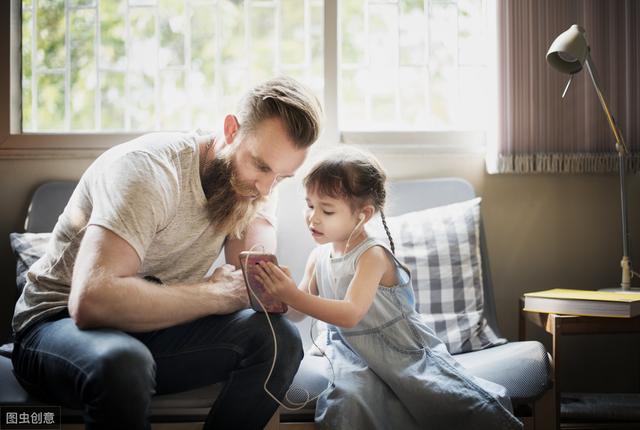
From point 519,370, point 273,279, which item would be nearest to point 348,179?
point 273,279

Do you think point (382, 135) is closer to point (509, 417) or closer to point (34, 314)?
point (509, 417)

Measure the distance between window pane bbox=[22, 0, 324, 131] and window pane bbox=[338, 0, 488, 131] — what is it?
0.72 feet

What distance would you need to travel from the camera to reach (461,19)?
9.85 ft

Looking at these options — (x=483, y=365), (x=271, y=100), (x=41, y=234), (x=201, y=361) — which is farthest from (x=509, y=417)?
(x=41, y=234)

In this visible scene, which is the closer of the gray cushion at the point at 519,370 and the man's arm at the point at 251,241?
the gray cushion at the point at 519,370

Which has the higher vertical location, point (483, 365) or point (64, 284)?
point (64, 284)

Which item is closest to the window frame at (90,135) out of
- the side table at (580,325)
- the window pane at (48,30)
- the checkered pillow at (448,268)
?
the window pane at (48,30)

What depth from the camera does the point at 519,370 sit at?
6.31ft

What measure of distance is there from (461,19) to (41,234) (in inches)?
76.0

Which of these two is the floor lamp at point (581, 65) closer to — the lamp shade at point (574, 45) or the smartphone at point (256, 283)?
the lamp shade at point (574, 45)

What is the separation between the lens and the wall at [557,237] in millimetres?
2814

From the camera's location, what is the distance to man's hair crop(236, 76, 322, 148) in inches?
70.8

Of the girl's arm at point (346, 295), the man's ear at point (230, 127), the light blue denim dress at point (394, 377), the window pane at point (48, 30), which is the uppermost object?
the window pane at point (48, 30)

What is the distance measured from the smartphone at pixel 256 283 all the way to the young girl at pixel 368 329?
0.07 feet
